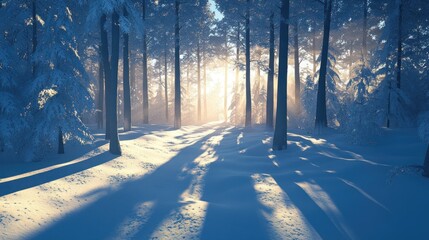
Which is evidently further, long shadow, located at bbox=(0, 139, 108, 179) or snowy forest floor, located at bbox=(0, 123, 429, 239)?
long shadow, located at bbox=(0, 139, 108, 179)

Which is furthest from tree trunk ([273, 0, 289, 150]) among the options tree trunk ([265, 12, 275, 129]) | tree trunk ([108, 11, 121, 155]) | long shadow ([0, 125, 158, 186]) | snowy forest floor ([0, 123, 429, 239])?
long shadow ([0, 125, 158, 186])

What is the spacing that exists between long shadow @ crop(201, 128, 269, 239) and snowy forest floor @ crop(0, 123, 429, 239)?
22 mm

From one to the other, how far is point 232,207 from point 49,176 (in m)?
5.34

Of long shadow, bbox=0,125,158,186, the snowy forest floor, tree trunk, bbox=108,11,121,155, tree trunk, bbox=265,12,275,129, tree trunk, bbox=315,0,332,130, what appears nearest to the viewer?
the snowy forest floor

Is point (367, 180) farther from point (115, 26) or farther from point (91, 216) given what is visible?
point (115, 26)

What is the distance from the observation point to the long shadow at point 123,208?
15.6 ft

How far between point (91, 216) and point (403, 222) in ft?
21.1

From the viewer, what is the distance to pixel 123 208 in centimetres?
591

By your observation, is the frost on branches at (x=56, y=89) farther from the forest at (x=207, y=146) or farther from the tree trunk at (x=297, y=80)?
the tree trunk at (x=297, y=80)

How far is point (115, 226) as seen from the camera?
5.08 m

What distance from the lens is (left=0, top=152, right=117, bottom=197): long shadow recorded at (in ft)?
20.5

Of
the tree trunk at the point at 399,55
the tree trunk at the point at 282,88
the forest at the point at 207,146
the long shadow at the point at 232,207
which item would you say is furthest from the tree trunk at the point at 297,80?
the long shadow at the point at 232,207

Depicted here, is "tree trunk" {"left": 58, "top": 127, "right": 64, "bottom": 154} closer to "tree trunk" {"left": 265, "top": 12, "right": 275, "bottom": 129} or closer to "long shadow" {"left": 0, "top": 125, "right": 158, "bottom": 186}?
"long shadow" {"left": 0, "top": 125, "right": 158, "bottom": 186}

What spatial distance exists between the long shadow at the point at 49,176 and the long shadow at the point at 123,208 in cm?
179
